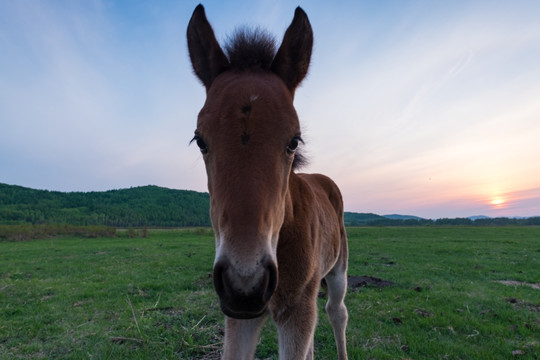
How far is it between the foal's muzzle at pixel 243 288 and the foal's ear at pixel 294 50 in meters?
1.63

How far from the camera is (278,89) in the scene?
80.4 inches

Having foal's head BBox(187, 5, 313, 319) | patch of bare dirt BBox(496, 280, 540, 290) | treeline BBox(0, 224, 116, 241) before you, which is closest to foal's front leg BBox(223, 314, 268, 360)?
foal's head BBox(187, 5, 313, 319)

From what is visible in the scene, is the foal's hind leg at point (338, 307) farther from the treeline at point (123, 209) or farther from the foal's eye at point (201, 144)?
the treeline at point (123, 209)

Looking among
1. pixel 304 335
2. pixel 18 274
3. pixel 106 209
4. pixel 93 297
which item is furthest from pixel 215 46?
pixel 106 209

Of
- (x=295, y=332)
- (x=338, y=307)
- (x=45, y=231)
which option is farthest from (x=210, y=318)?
(x=45, y=231)

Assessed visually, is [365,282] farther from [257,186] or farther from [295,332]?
[257,186]

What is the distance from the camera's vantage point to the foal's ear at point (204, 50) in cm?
230

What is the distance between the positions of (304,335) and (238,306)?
49.0 inches

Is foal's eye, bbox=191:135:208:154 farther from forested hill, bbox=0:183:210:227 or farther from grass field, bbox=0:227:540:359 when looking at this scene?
forested hill, bbox=0:183:210:227

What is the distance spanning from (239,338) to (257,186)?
151 centimetres

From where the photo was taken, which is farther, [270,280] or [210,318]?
[210,318]

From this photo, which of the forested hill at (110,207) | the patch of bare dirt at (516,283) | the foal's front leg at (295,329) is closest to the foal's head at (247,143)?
the foal's front leg at (295,329)

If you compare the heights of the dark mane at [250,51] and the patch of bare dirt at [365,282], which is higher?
the dark mane at [250,51]

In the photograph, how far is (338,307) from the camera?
3.97 metres
